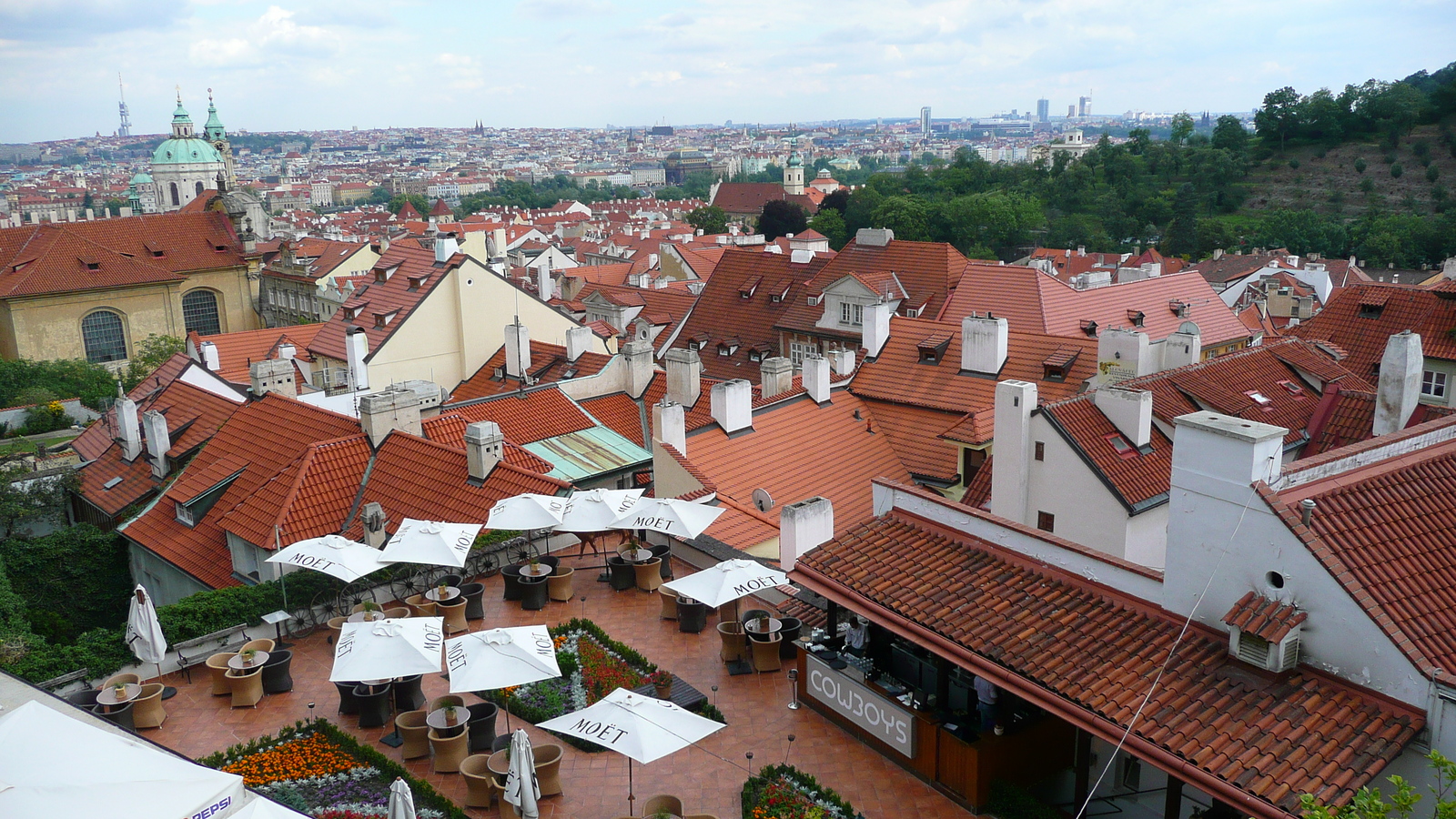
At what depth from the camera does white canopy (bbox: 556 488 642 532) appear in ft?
62.5

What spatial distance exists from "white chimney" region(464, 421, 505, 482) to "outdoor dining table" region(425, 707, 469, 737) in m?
9.81

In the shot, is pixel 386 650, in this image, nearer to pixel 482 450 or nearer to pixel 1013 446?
pixel 482 450

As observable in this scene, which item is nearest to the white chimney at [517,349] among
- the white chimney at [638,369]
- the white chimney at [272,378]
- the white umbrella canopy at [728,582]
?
the white chimney at [638,369]

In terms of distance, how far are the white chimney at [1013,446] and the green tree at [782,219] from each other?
10043cm

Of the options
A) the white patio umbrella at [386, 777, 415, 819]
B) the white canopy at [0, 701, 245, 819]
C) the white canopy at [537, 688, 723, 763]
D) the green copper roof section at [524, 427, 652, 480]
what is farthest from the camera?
the green copper roof section at [524, 427, 652, 480]

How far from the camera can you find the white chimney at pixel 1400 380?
2055cm

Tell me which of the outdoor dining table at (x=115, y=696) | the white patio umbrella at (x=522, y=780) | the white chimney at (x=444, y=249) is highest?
the white chimney at (x=444, y=249)

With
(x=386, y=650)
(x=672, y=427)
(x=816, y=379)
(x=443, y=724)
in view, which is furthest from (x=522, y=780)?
(x=816, y=379)

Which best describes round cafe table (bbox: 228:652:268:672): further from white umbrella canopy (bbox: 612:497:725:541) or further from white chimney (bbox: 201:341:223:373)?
white chimney (bbox: 201:341:223:373)

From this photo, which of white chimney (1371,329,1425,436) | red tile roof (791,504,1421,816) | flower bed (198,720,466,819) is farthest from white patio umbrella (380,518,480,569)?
white chimney (1371,329,1425,436)

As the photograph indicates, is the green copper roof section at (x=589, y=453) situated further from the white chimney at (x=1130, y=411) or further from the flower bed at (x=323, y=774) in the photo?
the flower bed at (x=323, y=774)

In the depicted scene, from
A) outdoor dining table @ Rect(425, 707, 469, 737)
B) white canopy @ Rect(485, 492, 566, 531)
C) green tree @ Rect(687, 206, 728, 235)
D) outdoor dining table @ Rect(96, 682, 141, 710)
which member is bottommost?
green tree @ Rect(687, 206, 728, 235)

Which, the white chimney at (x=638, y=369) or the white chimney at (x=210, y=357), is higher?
the white chimney at (x=638, y=369)

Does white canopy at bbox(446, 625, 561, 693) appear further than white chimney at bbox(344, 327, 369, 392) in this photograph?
No
